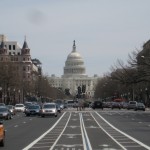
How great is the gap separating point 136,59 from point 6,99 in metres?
37.4

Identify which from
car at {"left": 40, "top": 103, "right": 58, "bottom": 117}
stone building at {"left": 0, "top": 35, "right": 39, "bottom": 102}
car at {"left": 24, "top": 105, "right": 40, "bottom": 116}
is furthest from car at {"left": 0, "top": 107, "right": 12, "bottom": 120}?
stone building at {"left": 0, "top": 35, "right": 39, "bottom": 102}

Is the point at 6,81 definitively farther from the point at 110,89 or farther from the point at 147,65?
the point at 110,89

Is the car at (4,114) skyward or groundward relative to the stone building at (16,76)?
groundward

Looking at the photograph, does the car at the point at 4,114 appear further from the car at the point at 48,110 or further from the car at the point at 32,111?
the car at the point at 32,111

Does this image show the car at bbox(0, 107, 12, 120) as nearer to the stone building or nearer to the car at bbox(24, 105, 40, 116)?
the car at bbox(24, 105, 40, 116)

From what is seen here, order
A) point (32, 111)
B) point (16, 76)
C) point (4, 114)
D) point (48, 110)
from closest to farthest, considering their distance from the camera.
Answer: point (4, 114) < point (48, 110) < point (32, 111) < point (16, 76)

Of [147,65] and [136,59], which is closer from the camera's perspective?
[147,65]

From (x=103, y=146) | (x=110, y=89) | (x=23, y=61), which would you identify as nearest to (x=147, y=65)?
(x=103, y=146)

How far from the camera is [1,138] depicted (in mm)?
23281

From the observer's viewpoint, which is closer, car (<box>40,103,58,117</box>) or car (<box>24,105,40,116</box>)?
car (<box>40,103,58,117</box>)

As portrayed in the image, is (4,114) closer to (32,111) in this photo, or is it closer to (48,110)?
(48,110)

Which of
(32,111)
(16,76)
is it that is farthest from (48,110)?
(16,76)

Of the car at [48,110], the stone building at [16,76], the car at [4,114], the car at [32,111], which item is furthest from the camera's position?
the stone building at [16,76]

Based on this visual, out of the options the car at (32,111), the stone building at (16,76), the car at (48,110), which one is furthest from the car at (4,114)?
the stone building at (16,76)
